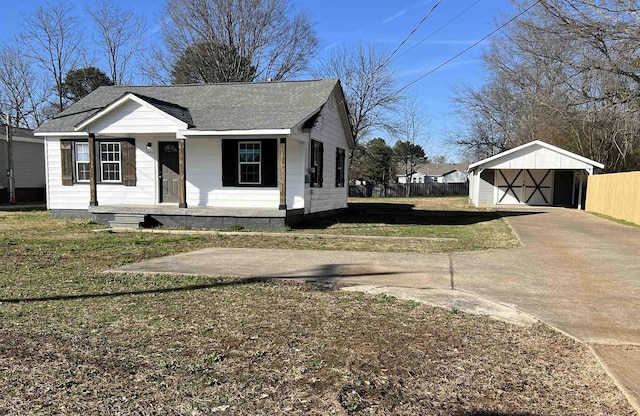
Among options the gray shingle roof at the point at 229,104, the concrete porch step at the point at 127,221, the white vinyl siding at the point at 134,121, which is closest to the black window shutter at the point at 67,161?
the gray shingle roof at the point at 229,104

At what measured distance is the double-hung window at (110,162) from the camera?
572 inches

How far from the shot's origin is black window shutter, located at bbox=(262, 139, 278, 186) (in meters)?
13.1

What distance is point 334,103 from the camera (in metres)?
15.9

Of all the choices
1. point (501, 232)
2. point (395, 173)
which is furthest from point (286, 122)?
point (395, 173)

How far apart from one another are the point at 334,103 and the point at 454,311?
1215 cm

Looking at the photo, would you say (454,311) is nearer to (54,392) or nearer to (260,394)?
(260,394)

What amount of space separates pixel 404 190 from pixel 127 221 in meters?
31.7

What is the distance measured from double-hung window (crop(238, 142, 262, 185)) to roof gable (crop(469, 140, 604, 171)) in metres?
15.2

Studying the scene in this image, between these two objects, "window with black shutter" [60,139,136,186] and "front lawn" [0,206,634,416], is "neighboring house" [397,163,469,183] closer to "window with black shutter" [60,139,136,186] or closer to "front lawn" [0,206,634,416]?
"window with black shutter" [60,139,136,186]

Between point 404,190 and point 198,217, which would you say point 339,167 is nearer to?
point 198,217

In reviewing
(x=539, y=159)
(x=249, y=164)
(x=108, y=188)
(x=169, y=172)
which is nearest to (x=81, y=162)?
(x=108, y=188)

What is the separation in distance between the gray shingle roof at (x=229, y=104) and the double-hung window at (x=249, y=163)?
833 millimetres

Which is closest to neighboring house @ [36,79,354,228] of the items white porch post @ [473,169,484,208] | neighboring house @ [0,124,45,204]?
neighboring house @ [0,124,45,204]

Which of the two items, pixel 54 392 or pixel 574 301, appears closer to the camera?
pixel 54 392
